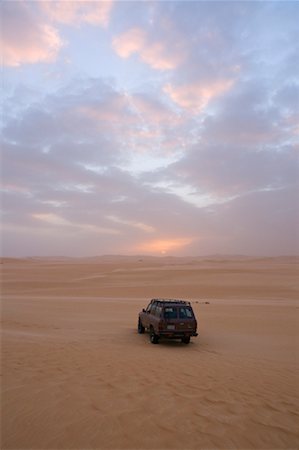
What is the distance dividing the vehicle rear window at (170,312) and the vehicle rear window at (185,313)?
0.20 m

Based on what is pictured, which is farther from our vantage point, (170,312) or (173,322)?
(170,312)

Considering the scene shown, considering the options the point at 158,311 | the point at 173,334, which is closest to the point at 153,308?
the point at 158,311

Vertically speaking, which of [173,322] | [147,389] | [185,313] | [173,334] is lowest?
[173,334]

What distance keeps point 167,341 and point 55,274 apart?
4270cm

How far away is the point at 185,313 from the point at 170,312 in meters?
0.60

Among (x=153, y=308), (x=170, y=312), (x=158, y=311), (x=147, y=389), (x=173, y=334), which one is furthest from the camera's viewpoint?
(x=153, y=308)

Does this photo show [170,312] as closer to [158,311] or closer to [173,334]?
[158,311]

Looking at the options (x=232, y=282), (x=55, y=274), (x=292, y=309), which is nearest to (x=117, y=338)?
(x=292, y=309)

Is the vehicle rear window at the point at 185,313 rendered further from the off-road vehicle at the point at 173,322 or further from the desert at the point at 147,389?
the desert at the point at 147,389

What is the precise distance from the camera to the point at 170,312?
46.3 feet

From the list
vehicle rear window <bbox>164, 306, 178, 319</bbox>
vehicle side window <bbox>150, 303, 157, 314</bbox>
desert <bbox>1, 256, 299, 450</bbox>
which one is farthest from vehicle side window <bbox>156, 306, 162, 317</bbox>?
desert <bbox>1, 256, 299, 450</bbox>

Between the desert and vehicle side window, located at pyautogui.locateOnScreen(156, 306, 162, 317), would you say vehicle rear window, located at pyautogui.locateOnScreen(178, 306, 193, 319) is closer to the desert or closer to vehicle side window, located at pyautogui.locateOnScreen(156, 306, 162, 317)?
vehicle side window, located at pyautogui.locateOnScreen(156, 306, 162, 317)

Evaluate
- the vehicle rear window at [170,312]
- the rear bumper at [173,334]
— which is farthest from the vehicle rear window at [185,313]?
the rear bumper at [173,334]

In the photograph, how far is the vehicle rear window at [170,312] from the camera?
13.9 metres
